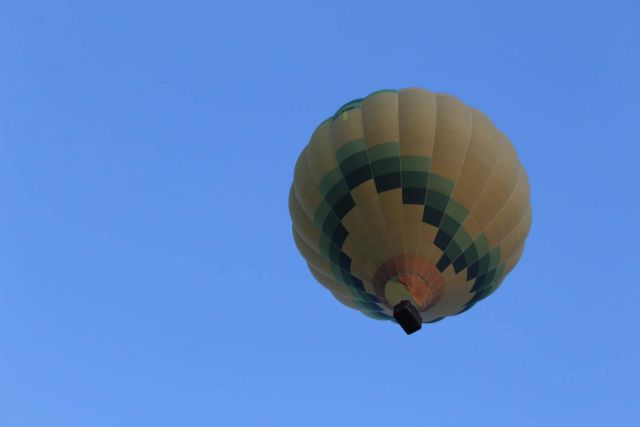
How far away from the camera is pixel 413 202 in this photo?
16797mm

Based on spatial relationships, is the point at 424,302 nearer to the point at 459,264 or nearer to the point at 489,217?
the point at 459,264

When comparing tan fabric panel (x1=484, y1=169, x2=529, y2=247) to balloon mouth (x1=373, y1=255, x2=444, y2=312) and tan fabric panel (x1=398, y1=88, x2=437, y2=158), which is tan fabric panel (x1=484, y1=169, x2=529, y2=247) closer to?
balloon mouth (x1=373, y1=255, x2=444, y2=312)

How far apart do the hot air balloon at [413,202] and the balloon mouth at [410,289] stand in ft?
0.07

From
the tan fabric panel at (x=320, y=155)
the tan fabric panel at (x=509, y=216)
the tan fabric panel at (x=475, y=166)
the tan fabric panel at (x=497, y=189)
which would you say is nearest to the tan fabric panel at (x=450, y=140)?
the tan fabric panel at (x=475, y=166)

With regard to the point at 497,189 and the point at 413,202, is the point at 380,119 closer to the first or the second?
the point at 413,202

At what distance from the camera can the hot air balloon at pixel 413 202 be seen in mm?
16766

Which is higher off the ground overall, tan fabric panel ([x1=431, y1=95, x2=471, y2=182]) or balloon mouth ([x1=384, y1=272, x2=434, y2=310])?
tan fabric panel ([x1=431, y1=95, x2=471, y2=182])

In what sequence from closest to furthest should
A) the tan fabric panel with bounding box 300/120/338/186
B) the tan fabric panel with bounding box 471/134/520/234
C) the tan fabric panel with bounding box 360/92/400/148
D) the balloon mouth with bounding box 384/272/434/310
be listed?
the balloon mouth with bounding box 384/272/434/310, the tan fabric panel with bounding box 471/134/520/234, the tan fabric panel with bounding box 360/92/400/148, the tan fabric panel with bounding box 300/120/338/186

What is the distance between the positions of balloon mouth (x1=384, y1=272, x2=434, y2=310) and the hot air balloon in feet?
0.07

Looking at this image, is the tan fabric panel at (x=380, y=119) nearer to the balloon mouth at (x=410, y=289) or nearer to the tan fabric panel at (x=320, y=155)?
the tan fabric panel at (x=320, y=155)

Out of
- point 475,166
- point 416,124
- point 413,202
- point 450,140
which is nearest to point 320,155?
point 416,124

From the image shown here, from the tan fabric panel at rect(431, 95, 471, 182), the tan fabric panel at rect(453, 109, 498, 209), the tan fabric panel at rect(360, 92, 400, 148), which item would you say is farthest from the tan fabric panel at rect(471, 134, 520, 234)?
the tan fabric panel at rect(360, 92, 400, 148)

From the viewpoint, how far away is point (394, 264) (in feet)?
54.9

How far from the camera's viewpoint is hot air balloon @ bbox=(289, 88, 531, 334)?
16.8 m
